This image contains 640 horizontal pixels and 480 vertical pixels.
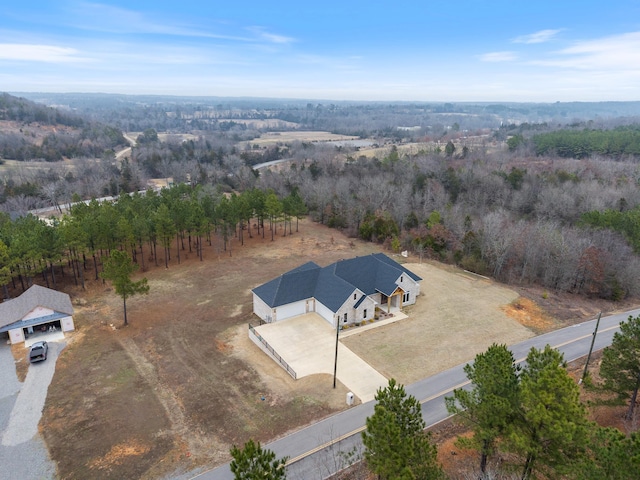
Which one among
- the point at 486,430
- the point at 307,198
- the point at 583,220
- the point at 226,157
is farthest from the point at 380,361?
the point at 226,157

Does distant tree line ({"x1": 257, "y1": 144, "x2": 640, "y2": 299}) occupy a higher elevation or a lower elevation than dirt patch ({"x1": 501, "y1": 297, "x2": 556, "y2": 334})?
higher

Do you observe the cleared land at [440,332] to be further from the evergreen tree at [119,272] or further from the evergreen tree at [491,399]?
the evergreen tree at [119,272]

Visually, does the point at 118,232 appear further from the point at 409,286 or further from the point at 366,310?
the point at 409,286

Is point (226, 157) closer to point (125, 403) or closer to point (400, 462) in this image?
point (125, 403)

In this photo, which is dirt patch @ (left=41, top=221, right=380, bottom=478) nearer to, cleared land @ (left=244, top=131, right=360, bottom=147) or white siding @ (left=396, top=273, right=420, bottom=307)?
white siding @ (left=396, top=273, right=420, bottom=307)

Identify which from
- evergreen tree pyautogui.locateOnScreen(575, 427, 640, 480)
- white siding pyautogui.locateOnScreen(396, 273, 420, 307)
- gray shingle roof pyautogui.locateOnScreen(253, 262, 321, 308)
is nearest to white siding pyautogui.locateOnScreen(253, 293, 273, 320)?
gray shingle roof pyautogui.locateOnScreen(253, 262, 321, 308)

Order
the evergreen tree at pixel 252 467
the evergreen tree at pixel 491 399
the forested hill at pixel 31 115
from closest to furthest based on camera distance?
the evergreen tree at pixel 252 467 < the evergreen tree at pixel 491 399 < the forested hill at pixel 31 115

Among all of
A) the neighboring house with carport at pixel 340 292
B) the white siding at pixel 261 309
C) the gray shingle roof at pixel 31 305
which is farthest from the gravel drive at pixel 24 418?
the neighboring house with carport at pixel 340 292
